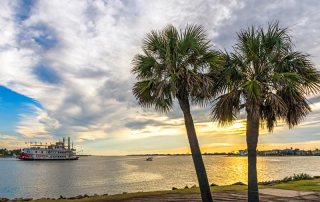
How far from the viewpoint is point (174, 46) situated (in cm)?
1457

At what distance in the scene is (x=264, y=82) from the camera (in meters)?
13.5

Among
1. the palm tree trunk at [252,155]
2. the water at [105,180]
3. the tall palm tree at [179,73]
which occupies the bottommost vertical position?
the water at [105,180]

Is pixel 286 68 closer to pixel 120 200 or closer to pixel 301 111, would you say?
pixel 301 111

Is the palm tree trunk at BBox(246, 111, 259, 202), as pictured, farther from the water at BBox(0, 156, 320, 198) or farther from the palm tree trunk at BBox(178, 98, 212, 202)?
the water at BBox(0, 156, 320, 198)

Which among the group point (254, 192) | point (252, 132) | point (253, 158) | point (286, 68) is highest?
point (286, 68)

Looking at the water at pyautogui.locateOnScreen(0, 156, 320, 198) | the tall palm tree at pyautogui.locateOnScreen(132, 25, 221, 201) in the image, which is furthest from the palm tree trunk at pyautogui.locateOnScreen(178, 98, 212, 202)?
the water at pyautogui.locateOnScreen(0, 156, 320, 198)

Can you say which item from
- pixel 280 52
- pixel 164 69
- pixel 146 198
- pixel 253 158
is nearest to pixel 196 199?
pixel 146 198

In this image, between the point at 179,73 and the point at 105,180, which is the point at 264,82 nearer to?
the point at 179,73

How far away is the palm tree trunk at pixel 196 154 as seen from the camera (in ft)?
46.6

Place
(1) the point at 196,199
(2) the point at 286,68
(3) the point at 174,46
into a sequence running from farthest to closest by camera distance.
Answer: (1) the point at 196,199, (3) the point at 174,46, (2) the point at 286,68

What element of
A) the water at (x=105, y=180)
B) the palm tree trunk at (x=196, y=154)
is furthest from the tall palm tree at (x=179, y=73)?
the water at (x=105, y=180)

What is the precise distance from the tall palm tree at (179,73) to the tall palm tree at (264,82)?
1059mm

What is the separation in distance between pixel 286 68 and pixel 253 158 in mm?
4154

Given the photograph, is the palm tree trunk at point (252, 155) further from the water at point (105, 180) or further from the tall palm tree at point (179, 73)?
the water at point (105, 180)
